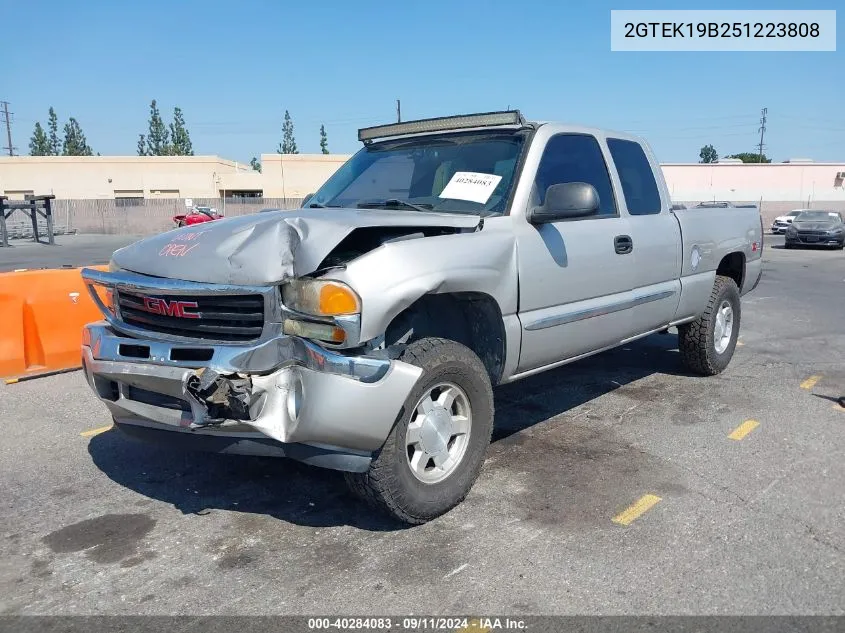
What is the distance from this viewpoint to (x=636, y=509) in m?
3.58

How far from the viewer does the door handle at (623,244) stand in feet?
15.2

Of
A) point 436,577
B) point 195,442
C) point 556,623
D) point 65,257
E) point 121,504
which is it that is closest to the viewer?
point 556,623

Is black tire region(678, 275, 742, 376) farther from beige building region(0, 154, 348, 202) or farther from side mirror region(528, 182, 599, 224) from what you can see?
beige building region(0, 154, 348, 202)

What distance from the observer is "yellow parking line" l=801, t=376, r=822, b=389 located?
19.5 ft

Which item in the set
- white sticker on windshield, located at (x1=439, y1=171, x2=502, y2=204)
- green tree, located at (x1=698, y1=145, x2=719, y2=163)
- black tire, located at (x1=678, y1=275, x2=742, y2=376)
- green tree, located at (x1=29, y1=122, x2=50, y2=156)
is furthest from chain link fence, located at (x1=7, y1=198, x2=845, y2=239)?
green tree, located at (x1=698, y1=145, x2=719, y2=163)

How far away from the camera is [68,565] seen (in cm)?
309

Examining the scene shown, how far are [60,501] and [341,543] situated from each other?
165 centimetres

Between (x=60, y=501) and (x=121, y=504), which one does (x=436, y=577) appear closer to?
(x=121, y=504)

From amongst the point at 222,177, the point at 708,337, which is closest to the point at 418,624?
the point at 708,337

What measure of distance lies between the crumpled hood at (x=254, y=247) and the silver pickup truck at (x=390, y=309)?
10 millimetres

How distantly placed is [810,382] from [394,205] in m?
4.18

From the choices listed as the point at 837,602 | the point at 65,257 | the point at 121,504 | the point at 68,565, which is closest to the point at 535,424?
the point at 837,602

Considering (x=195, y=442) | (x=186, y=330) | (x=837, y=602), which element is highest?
(x=186, y=330)

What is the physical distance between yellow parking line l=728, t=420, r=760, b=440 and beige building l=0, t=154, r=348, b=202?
5452 centimetres
